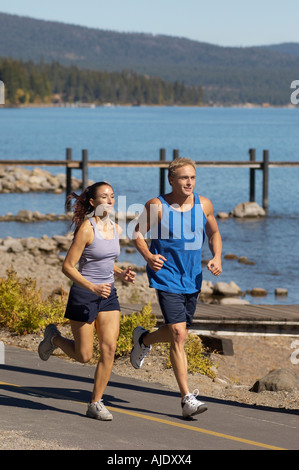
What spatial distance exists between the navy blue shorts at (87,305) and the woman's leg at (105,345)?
0.15ft

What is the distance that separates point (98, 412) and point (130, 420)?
0.25 metres

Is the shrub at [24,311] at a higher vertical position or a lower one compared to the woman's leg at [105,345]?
lower

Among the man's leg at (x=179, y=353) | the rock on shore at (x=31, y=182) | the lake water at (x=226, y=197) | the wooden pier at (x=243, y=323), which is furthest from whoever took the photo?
the rock on shore at (x=31, y=182)

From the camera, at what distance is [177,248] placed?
6754mm

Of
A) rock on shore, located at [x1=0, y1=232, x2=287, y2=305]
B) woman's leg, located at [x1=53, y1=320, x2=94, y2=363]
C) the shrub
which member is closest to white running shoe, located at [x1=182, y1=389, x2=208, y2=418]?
woman's leg, located at [x1=53, y1=320, x2=94, y2=363]

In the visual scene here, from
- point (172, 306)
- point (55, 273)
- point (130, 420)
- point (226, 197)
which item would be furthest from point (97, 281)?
point (226, 197)

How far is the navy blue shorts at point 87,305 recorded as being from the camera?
6504 mm

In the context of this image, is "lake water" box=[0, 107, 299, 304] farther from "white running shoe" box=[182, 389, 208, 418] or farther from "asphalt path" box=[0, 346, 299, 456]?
"white running shoe" box=[182, 389, 208, 418]

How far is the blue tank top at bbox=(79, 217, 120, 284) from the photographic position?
6.49 meters

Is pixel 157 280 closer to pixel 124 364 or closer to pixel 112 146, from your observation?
pixel 124 364

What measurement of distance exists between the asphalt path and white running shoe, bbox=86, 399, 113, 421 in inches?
1.9

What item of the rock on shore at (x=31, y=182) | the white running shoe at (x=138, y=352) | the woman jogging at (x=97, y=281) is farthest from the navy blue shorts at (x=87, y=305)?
the rock on shore at (x=31, y=182)

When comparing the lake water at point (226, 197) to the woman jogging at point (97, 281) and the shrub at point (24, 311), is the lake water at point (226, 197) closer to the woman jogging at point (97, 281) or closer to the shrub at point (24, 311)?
the shrub at point (24, 311)
